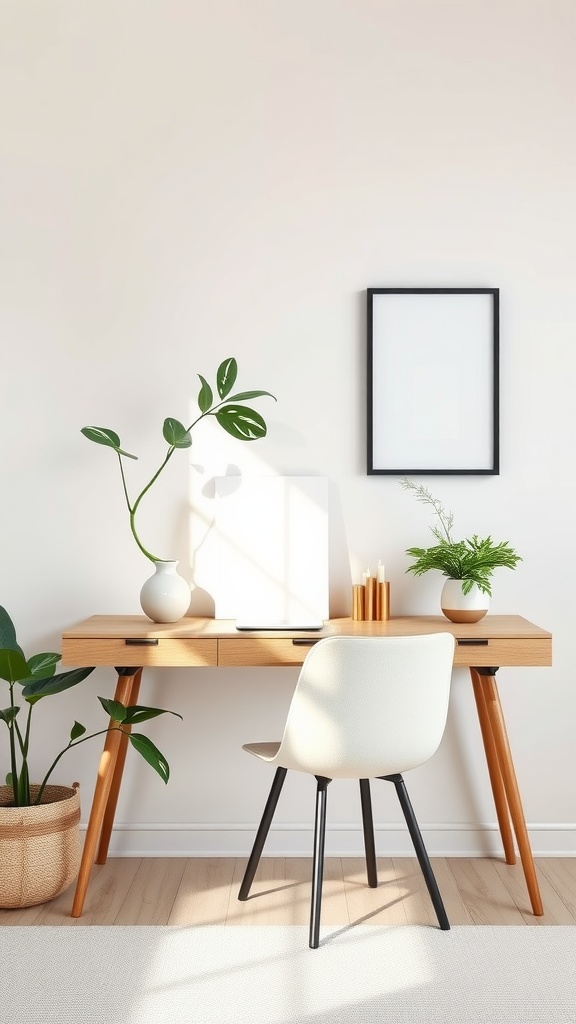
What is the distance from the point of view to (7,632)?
9.71ft

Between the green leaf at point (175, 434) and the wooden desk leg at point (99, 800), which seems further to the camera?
the green leaf at point (175, 434)

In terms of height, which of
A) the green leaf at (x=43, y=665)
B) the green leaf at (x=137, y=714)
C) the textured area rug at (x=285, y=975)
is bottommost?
the textured area rug at (x=285, y=975)

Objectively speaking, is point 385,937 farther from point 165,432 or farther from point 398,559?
point 165,432

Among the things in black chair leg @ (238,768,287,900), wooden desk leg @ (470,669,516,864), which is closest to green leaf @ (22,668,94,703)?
black chair leg @ (238,768,287,900)

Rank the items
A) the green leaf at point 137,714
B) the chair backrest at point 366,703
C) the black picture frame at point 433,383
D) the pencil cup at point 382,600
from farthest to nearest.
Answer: the black picture frame at point 433,383, the pencil cup at point 382,600, the green leaf at point 137,714, the chair backrest at point 366,703

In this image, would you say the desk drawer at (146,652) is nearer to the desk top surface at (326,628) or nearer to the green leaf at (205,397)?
the desk top surface at (326,628)

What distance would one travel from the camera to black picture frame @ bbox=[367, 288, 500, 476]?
3203 mm

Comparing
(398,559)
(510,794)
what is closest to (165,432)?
(398,559)

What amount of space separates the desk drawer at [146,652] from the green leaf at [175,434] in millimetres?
642

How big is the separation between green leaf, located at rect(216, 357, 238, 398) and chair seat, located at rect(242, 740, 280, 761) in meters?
1.11

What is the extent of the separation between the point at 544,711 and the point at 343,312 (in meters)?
1.57

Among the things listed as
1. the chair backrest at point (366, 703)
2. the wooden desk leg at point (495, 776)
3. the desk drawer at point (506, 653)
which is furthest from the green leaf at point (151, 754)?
the wooden desk leg at point (495, 776)

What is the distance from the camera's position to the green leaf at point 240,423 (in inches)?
118

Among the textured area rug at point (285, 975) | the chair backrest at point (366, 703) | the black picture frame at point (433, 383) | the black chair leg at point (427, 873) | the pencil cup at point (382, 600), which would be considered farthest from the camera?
the black picture frame at point (433, 383)
